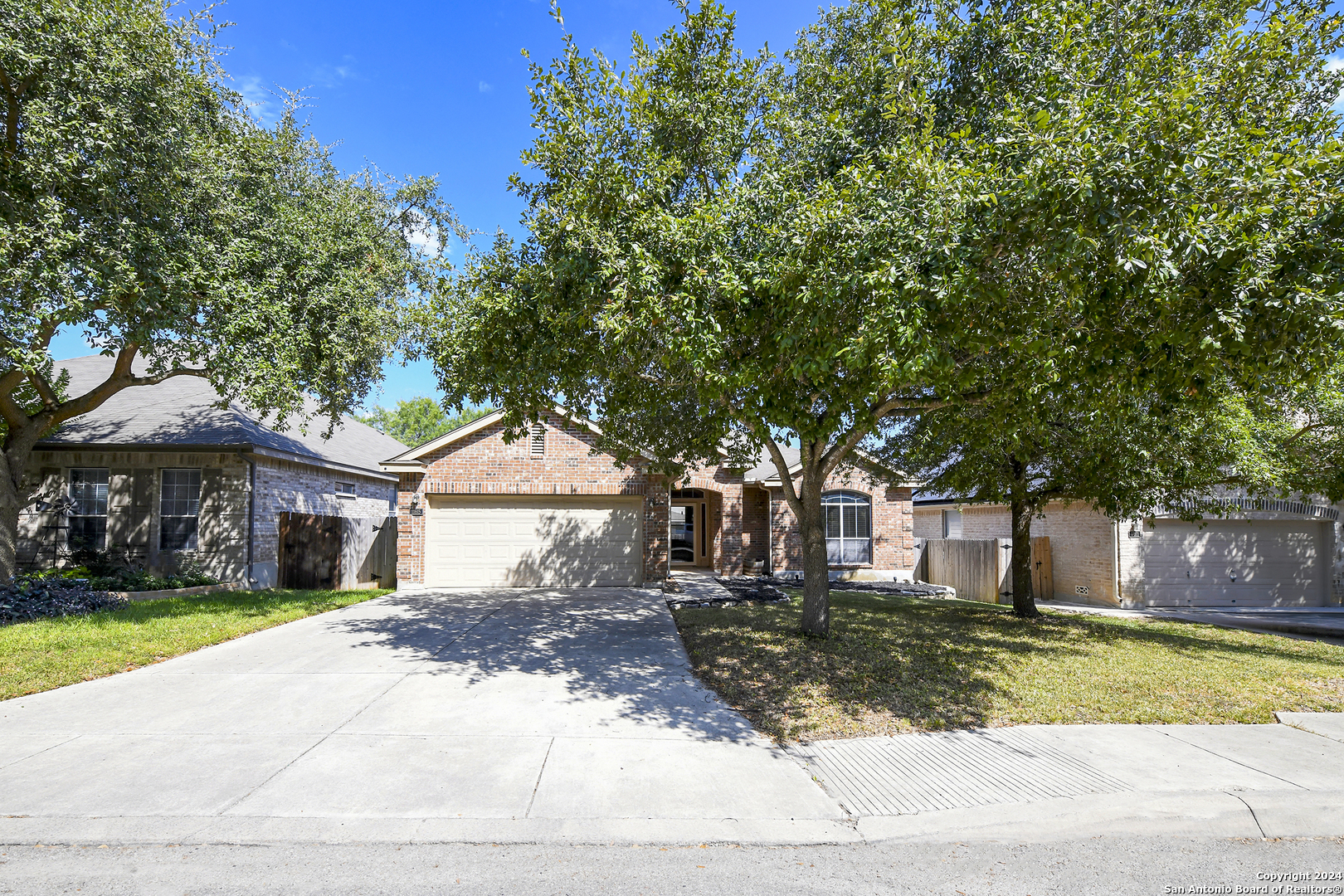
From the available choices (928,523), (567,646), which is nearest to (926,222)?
(567,646)

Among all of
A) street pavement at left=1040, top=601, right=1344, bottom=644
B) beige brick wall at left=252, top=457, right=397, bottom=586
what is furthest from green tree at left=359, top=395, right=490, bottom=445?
street pavement at left=1040, top=601, right=1344, bottom=644

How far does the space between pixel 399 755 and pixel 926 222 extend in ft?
20.5

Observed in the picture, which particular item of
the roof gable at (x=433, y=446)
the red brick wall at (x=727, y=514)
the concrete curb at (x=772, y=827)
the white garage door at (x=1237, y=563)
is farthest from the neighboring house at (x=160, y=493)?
the white garage door at (x=1237, y=563)

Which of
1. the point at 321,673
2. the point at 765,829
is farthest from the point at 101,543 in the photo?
the point at 765,829

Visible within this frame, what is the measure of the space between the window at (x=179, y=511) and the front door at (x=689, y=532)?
13195mm

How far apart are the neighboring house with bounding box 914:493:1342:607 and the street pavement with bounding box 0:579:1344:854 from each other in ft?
40.0

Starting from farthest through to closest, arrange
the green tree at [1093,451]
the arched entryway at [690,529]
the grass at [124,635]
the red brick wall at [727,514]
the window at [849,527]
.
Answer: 1. the arched entryway at [690,529]
2. the window at [849,527]
3. the red brick wall at [727,514]
4. the green tree at [1093,451]
5. the grass at [124,635]

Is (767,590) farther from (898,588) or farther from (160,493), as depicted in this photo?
(160,493)

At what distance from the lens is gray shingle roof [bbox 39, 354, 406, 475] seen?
1507cm

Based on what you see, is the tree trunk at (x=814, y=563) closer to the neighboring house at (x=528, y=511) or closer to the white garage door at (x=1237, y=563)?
the neighboring house at (x=528, y=511)

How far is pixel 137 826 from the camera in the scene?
428 cm

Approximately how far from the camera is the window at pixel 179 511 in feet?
49.9

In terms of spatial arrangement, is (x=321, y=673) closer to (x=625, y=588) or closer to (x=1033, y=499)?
(x=625, y=588)

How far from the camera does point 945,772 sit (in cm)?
521
